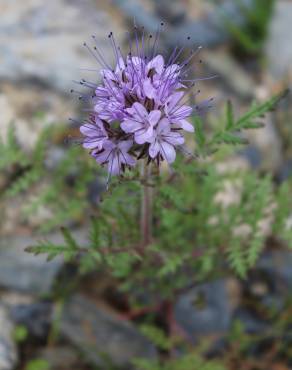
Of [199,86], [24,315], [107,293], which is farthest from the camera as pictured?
[199,86]

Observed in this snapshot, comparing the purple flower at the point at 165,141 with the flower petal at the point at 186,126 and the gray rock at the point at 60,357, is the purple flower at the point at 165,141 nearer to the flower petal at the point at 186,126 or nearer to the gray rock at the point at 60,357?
the flower petal at the point at 186,126

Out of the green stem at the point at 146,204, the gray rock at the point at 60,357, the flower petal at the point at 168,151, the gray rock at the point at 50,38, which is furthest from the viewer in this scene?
the gray rock at the point at 50,38

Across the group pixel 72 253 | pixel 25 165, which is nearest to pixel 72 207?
pixel 25 165

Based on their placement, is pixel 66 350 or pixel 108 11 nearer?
pixel 66 350

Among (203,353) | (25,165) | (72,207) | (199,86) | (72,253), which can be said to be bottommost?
(203,353)

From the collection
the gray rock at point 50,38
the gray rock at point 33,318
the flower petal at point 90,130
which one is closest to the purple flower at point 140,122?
the flower petal at point 90,130

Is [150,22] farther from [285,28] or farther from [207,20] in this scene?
[285,28]

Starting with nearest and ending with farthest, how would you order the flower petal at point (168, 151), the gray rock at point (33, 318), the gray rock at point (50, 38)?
the flower petal at point (168, 151)
the gray rock at point (33, 318)
the gray rock at point (50, 38)
